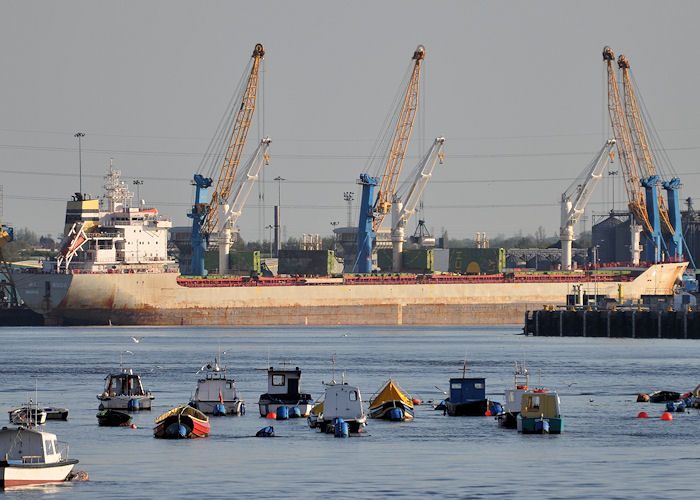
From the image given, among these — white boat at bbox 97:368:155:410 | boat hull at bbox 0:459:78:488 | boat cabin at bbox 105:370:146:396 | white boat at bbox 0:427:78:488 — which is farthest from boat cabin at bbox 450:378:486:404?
boat hull at bbox 0:459:78:488

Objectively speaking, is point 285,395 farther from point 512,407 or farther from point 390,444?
point 390,444

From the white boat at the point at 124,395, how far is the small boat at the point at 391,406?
11649 mm

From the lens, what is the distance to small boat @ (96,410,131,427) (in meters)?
71.5

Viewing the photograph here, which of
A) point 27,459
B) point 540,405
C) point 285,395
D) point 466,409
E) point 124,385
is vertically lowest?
point 27,459

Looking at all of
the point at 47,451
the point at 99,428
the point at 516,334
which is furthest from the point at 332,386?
the point at 516,334

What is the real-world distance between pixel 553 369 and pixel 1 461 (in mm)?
64125

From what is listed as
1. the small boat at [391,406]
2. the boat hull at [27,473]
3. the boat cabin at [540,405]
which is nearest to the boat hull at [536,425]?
the boat cabin at [540,405]

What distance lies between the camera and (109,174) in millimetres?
191500

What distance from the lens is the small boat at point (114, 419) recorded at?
71500 mm

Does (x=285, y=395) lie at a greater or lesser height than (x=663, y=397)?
greater

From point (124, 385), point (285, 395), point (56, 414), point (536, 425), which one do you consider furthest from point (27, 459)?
point (124, 385)

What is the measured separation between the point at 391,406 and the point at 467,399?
4602mm

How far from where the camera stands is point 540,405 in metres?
68.7

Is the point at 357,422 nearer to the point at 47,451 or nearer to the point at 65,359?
the point at 47,451
